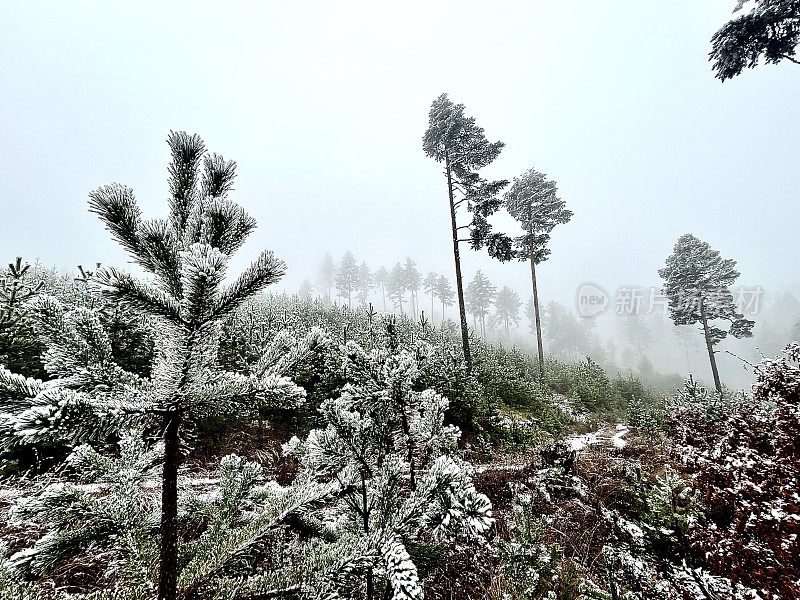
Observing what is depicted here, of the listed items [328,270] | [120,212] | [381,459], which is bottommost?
[381,459]

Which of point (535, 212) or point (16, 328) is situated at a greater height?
point (535, 212)

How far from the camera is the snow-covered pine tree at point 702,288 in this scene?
19.8 meters

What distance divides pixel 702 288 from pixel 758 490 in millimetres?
22442

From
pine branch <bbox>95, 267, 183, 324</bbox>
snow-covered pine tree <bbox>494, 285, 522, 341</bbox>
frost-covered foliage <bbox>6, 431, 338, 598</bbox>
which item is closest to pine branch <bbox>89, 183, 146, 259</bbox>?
pine branch <bbox>95, 267, 183, 324</bbox>

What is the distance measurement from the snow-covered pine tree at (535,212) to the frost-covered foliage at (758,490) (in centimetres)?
1341

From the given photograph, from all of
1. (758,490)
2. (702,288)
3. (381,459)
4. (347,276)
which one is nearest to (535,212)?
(702,288)

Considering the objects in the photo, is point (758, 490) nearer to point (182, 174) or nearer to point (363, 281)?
point (182, 174)

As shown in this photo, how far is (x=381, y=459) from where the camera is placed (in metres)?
2.41

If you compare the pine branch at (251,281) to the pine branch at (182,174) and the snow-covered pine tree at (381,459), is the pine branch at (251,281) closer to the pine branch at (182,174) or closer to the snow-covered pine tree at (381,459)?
the pine branch at (182,174)

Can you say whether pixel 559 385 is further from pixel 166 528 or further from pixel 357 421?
pixel 166 528

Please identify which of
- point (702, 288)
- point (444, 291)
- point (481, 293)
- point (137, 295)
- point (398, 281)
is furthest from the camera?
→ point (398, 281)

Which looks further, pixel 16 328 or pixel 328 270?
pixel 328 270

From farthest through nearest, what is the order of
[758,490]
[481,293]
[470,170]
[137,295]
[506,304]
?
1. [506,304]
2. [481,293]
3. [470,170]
4. [758,490]
5. [137,295]

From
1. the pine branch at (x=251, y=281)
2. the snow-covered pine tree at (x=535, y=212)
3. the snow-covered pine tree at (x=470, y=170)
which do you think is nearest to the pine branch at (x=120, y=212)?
the pine branch at (x=251, y=281)
